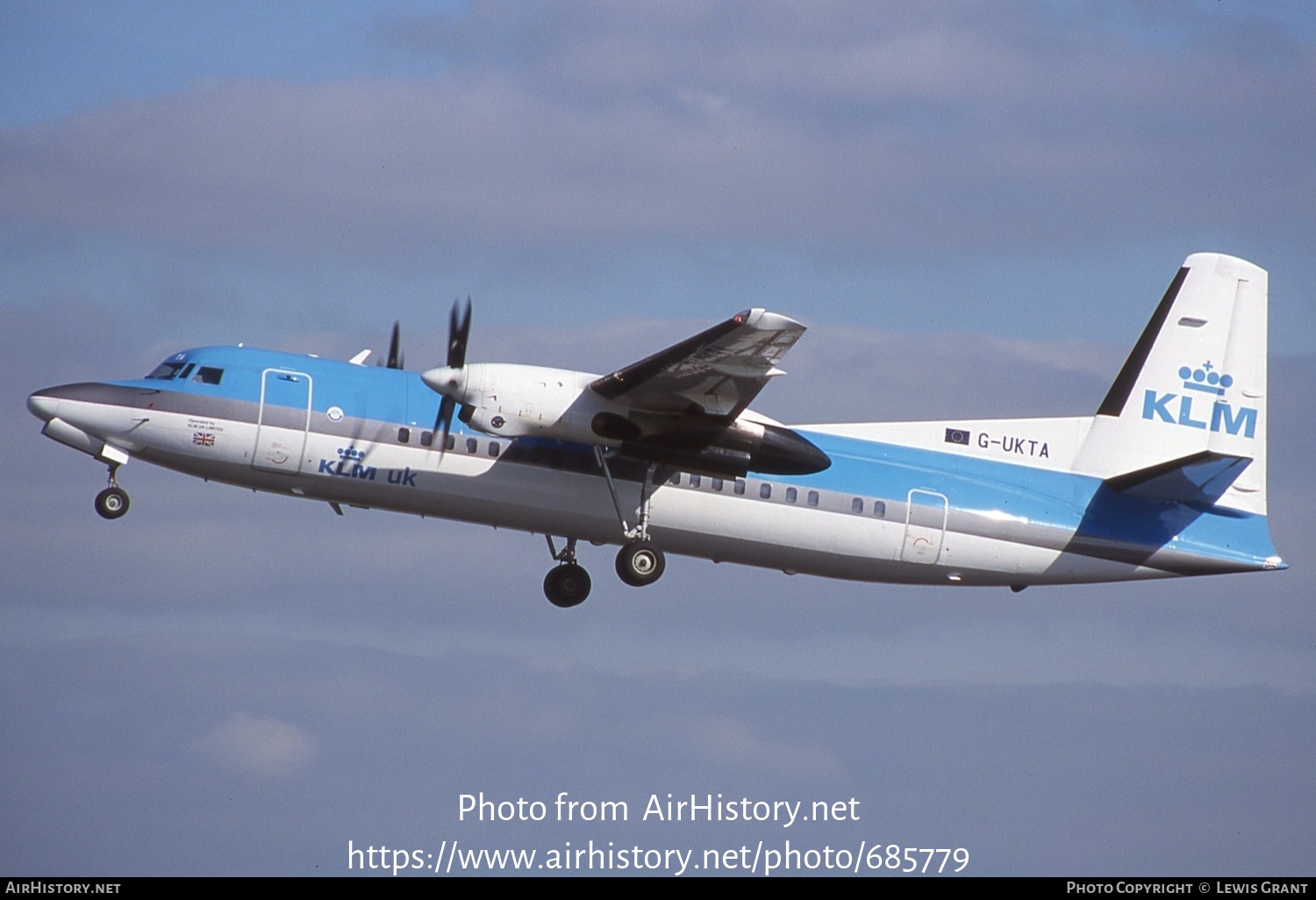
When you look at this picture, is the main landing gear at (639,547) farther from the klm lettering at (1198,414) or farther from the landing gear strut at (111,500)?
the klm lettering at (1198,414)

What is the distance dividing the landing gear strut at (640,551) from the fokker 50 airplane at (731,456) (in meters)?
0.03

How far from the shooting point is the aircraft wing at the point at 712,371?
1958cm

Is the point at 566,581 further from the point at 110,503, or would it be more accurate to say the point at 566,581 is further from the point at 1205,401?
the point at 1205,401

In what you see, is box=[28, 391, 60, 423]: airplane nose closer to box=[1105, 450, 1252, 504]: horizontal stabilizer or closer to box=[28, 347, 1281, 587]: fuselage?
box=[28, 347, 1281, 587]: fuselage

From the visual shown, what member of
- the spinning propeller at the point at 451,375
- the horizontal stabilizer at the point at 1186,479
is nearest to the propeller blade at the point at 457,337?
the spinning propeller at the point at 451,375

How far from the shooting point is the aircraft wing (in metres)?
19.6

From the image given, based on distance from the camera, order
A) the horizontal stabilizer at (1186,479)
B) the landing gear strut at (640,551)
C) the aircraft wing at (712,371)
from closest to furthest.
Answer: the aircraft wing at (712,371) < the landing gear strut at (640,551) < the horizontal stabilizer at (1186,479)

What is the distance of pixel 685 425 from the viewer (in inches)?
870

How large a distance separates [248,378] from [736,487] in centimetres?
684

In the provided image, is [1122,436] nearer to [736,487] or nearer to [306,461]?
[736,487]

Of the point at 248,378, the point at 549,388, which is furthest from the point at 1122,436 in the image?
the point at 248,378

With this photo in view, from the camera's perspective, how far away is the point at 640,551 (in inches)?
894

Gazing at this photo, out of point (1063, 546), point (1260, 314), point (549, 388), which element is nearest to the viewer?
point (549, 388)

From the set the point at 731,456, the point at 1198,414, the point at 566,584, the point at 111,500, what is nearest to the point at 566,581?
the point at 566,584
